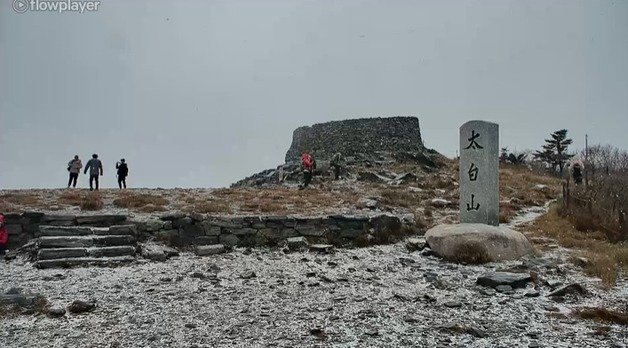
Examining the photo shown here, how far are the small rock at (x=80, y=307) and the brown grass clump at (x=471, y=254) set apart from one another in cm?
615

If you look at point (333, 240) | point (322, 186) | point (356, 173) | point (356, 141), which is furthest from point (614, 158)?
point (333, 240)

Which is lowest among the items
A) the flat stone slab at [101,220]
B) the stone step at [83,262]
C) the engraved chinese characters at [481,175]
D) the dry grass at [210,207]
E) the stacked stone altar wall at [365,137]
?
the stone step at [83,262]

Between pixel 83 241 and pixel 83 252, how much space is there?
52 cm

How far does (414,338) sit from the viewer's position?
16.7ft

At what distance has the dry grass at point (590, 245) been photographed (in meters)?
7.67

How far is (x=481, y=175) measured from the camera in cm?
1023

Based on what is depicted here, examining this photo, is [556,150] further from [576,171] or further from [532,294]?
[532,294]

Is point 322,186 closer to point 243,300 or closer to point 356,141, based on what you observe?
point 356,141

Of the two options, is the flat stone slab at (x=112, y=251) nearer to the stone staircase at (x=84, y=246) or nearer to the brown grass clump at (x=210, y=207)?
the stone staircase at (x=84, y=246)

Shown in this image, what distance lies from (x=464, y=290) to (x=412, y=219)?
501 centimetres

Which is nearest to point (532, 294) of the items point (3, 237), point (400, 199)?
point (400, 199)

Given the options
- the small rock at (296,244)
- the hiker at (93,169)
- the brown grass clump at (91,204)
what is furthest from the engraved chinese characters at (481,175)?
the hiker at (93,169)

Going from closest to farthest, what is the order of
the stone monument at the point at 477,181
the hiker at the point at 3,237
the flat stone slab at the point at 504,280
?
the flat stone slab at the point at 504,280 < the hiker at the point at 3,237 < the stone monument at the point at 477,181

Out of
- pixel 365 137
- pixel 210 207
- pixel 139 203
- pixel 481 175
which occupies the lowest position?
pixel 210 207
